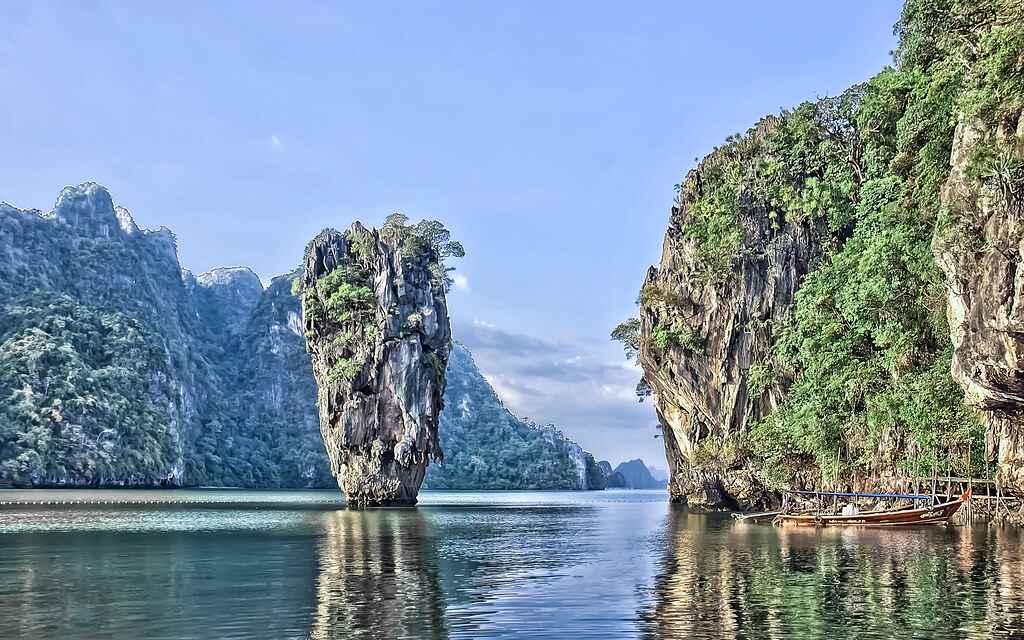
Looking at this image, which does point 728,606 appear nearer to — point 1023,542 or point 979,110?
point 1023,542

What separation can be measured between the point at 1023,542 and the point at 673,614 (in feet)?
69.1

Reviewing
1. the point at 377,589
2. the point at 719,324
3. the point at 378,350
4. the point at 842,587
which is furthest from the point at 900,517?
the point at 378,350

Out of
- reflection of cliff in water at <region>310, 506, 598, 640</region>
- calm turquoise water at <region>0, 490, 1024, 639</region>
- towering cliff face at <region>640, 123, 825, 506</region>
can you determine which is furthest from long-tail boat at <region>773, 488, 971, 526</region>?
towering cliff face at <region>640, 123, 825, 506</region>

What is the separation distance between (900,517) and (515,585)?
25.7m

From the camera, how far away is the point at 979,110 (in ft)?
113

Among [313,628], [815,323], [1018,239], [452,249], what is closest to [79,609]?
[313,628]

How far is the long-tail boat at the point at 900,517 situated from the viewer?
4269cm

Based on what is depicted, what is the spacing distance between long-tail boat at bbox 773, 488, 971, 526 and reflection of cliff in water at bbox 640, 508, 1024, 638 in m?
3.87

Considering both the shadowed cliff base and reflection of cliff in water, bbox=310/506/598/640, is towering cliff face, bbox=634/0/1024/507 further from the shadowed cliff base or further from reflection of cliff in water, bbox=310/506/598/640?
the shadowed cliff base

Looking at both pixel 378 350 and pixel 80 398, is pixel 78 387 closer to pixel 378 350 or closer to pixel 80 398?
pixel 80 398

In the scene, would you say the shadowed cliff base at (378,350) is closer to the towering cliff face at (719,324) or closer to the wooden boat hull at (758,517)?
the towering cliff face at (719,324)

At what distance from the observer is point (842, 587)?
23.0m

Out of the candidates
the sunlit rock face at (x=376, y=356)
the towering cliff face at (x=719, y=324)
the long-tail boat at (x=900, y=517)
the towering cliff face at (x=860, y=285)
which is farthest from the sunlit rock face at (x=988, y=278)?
the sunlit rock face at (x=376, y=356)

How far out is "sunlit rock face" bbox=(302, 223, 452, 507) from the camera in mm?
81250
